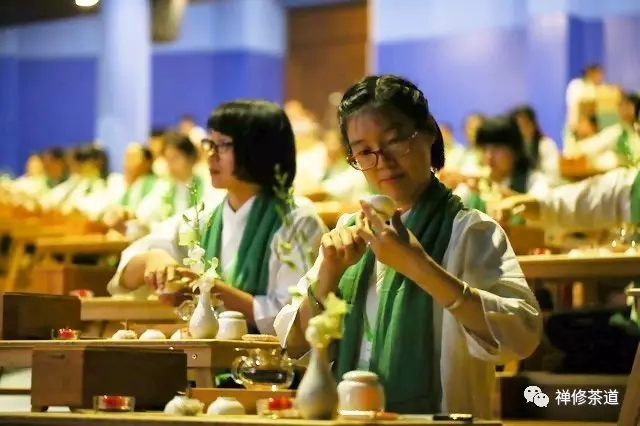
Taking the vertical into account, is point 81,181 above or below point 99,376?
above

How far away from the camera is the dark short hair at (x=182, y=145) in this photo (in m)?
8.37

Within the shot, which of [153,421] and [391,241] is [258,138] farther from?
[153,421]

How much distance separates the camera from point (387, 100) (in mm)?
2646

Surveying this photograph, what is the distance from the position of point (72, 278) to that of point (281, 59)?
936 centimetres

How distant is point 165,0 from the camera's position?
1327 centimetres

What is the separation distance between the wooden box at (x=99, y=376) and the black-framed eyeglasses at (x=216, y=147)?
1.48m

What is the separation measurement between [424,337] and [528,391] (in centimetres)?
194

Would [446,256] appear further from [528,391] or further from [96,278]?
[96,278]

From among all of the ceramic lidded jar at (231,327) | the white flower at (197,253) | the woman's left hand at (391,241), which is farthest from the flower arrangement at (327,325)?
the white flower at (197,253)

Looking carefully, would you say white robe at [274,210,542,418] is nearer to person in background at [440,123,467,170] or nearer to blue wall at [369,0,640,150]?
person in background at [440,123,467,170]

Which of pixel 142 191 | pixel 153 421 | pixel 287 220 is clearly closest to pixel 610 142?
pixel 142 191

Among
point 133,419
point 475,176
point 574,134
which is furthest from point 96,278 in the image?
point 574,134

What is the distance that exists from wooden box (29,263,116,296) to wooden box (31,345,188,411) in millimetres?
2763

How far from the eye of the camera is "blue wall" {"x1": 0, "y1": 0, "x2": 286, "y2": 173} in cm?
1420
